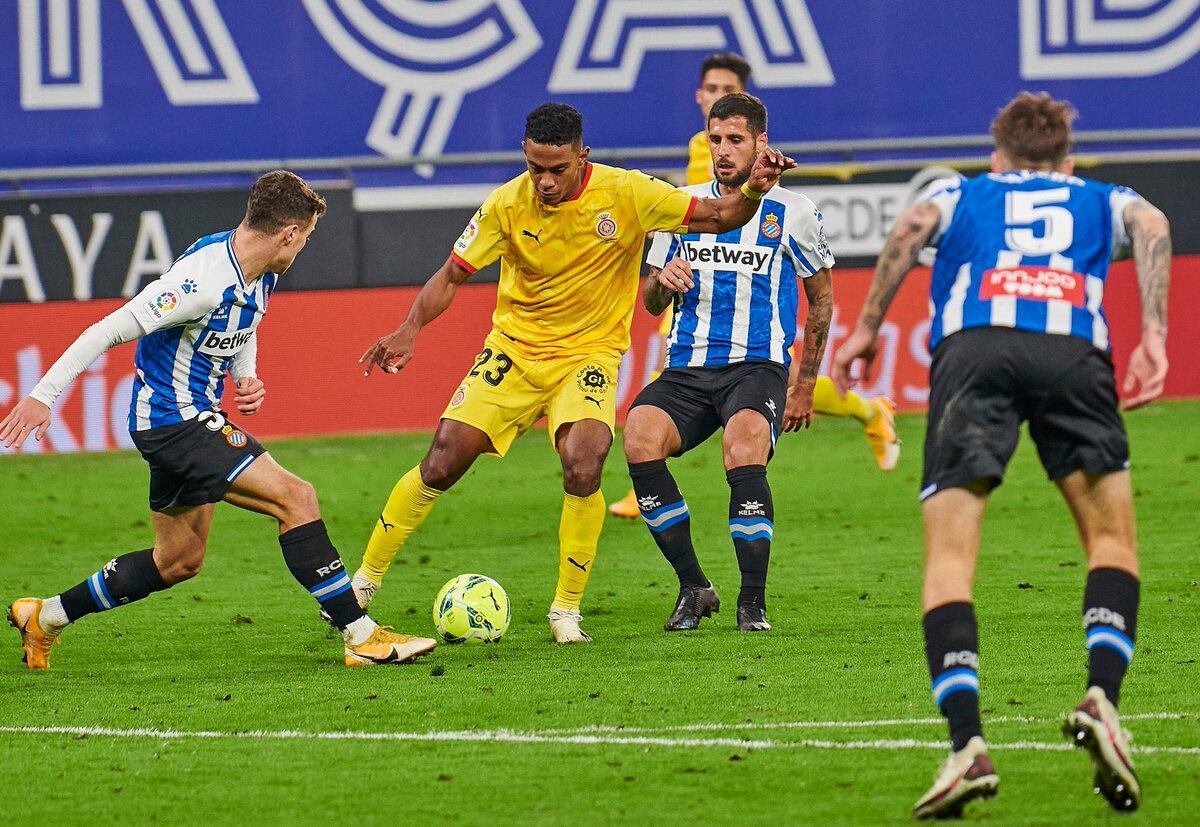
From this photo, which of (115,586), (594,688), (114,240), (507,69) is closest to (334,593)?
(115,586)

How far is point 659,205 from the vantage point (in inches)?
270

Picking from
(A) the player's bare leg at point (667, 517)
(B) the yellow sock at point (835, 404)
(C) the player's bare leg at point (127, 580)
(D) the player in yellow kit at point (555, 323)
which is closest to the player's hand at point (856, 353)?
(D) the player in yellow kit at point (555, 323)

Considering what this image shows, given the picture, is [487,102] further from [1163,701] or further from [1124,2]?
[1163,701]

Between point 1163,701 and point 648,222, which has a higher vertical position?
point 648,222

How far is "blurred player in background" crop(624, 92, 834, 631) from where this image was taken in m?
6.96

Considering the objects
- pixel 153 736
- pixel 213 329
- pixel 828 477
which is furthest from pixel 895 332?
pixel 153 736

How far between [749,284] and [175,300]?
2479 millimetres

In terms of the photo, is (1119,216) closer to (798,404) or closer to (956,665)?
(956,665)

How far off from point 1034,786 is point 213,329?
10.4ft

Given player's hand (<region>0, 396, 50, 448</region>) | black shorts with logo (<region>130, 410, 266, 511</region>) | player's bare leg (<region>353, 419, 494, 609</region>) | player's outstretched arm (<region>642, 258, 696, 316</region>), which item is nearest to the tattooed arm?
player's outstretched arm (<region>642, 258, 696, 316</region>)

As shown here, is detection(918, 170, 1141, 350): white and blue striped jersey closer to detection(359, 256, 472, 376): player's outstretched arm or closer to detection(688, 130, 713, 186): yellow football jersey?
detection(359, 256, 472, 376): player's outstretched arm

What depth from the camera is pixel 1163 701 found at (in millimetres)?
5398

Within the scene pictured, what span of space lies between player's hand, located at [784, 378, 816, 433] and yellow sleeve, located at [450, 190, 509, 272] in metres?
1.26

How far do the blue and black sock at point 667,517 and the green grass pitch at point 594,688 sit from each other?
0.85 feet
